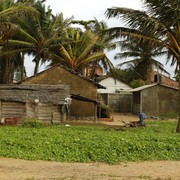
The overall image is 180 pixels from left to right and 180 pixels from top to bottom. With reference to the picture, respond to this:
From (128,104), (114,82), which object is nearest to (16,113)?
(128,104)

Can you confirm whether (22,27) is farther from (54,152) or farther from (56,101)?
(54,152)

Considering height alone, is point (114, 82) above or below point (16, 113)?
above

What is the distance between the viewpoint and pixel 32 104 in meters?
22.3

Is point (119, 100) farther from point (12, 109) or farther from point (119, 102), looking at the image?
point (12, 109)

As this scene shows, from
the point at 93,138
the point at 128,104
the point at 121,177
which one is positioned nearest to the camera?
the point at 121,177

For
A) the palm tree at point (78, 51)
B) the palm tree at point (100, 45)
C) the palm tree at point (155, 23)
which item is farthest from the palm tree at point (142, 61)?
the palm tree at point (155, 23)

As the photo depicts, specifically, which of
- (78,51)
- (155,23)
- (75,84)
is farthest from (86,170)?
(78,51)

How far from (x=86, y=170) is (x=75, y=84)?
61.1 ft

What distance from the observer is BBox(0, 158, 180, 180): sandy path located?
30.7 ft

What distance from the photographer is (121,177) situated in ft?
31.0

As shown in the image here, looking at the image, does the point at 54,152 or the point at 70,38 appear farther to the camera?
the point at 70,38

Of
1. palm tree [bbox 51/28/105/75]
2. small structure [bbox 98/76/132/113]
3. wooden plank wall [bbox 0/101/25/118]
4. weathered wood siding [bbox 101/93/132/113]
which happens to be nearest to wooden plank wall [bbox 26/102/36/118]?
wooden plank wall [bbox 0/101/25/118]

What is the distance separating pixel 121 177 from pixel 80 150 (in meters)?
2.99

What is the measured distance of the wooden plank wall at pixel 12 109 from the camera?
2231 cm
